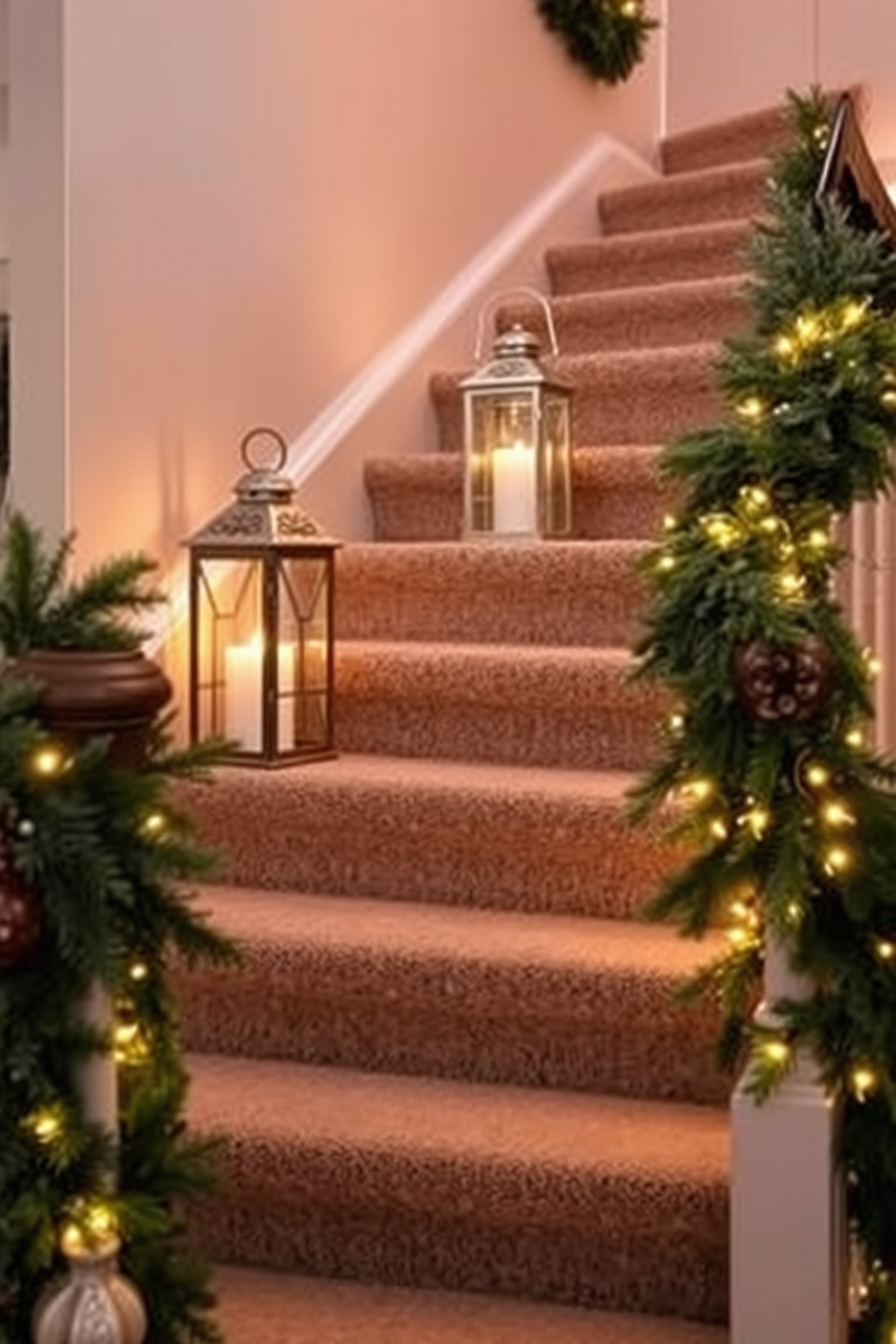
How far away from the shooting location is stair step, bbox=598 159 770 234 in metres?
4.52

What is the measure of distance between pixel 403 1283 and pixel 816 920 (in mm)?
715

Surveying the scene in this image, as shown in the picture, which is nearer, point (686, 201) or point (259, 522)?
point (259, 522)

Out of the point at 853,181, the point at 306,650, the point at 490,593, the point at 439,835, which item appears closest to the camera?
the point at 853,181

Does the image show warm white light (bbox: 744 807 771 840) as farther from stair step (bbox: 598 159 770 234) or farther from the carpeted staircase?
stair step (bbox: 598 159 770 234)

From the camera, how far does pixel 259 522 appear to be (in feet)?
9.47

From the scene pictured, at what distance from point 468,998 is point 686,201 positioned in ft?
9.76

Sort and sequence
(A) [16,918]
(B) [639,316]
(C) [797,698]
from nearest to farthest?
1. (A) [16,918]
2. (C) [797,698]
3. (B) [639,316]

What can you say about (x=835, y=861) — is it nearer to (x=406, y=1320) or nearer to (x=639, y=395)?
(x=406, y=1320)

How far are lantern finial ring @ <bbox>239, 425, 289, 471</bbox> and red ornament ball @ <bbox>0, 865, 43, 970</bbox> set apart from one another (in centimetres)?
192

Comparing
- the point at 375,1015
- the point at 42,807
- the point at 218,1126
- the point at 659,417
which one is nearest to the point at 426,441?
the point at 659,417

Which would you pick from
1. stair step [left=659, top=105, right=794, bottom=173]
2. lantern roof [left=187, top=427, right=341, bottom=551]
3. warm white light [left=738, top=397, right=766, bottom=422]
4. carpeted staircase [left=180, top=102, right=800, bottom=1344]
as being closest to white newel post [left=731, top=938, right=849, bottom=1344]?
carpeted staircase [left=180, top=102, right=800, bottom=1344]

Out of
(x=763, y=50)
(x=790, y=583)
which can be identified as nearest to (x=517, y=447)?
(x=790, y=583)

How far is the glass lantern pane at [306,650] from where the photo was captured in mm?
2938

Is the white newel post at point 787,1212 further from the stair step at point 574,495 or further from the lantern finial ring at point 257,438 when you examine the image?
the lantern finial ring at point 257,438
